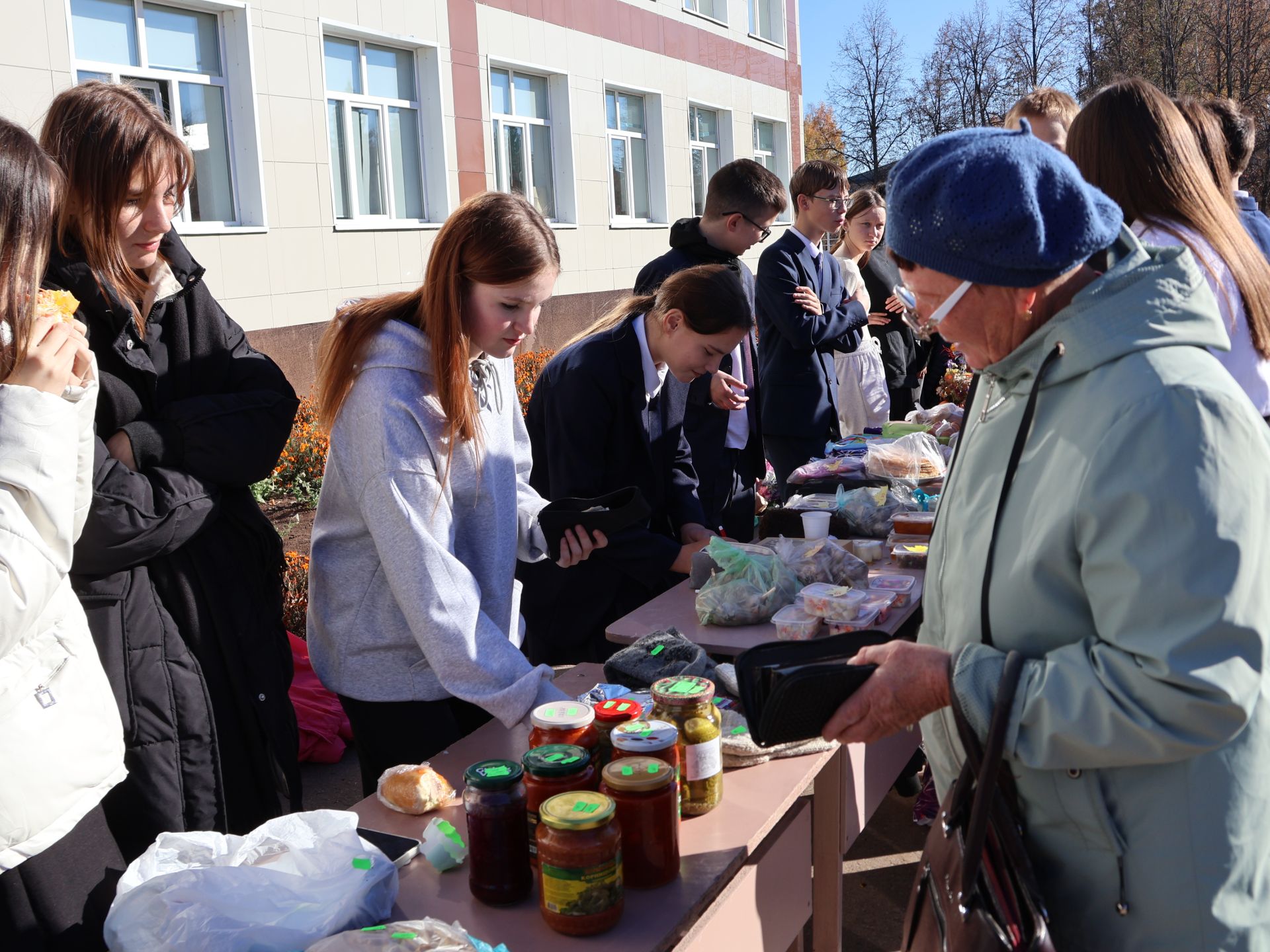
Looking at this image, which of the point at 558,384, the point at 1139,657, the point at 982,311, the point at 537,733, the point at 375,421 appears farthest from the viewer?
the point at 558,384

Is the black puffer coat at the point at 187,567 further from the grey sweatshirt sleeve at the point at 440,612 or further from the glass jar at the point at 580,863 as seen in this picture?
the glass jar at the point at 580,863

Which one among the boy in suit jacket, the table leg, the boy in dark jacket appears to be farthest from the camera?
the boy in suit jacket

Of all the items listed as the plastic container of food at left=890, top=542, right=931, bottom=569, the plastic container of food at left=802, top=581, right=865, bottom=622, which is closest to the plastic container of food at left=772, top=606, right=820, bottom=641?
the plastic container of food at left=802, top=581, right=865, bottom=622

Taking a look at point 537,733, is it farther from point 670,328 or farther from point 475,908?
point 670,328

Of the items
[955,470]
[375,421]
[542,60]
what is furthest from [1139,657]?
[542,60]

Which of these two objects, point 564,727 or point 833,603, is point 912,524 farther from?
point 564,727

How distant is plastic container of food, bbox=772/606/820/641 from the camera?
101 inches

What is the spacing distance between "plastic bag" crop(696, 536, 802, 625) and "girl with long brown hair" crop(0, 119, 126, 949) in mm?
1438

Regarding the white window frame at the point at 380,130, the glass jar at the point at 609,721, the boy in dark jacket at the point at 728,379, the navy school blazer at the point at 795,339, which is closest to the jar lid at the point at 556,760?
the glass jar at the point at 609,721

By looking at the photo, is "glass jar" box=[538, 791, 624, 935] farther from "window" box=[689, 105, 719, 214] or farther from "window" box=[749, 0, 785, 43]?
"window" box=[749, 0, 785, 43]

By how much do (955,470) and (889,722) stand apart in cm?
41

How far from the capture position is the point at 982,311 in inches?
57.4

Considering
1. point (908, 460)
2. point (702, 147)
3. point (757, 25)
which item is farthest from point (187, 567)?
point (757, 25)

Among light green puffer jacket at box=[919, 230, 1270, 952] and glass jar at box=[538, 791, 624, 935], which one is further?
glass jar at box=[538, 791, 624, 935]
